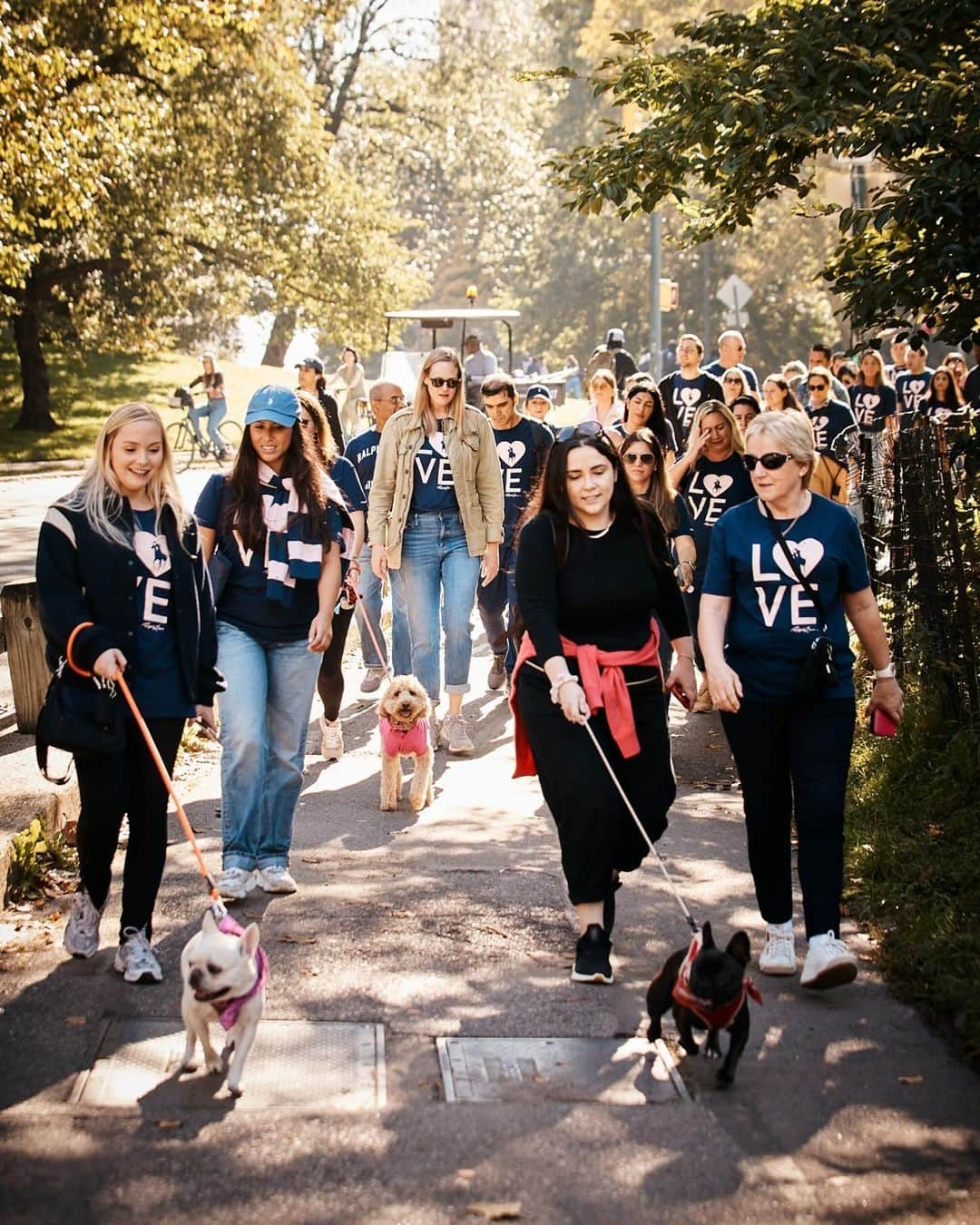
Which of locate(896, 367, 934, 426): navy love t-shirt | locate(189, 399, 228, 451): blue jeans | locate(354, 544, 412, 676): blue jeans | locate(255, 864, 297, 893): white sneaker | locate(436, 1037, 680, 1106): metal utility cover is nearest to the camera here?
locate(436, 1037, 680, 1106): metal utility cover

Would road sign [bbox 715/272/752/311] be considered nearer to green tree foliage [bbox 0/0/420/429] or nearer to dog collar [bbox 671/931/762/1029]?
green tree foliage [bbox 0/0/420/429]

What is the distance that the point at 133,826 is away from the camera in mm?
5715

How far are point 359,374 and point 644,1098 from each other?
77.8 feet

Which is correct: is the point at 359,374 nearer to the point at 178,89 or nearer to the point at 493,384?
the point at 178,89

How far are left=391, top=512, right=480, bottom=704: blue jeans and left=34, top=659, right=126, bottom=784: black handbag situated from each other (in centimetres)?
405

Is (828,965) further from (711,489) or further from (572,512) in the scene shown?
(711,489)

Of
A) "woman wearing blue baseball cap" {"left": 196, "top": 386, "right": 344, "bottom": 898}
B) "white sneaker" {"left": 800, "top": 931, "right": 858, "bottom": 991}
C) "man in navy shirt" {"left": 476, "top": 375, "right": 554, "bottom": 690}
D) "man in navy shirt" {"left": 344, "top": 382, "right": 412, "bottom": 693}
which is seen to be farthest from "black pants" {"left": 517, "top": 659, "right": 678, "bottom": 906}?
"man in navy shirt" {"left": 476, "top": 375, "right": 554, "bottom": 690}

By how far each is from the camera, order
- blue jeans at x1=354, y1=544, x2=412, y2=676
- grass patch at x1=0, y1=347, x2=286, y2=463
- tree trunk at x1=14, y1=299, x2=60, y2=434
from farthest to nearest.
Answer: tree trunk at x1=14, y1=299, x2=60, y2=434, grass patch at x1=0, y1=347, x2=286, y2=463, blue jeans at x1=354, y1=544, x2=412, y2=676

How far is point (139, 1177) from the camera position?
4.07 m

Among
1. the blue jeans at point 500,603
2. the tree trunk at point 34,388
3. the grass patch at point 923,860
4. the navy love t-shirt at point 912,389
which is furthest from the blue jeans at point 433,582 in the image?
the tree trunk at point 34,388

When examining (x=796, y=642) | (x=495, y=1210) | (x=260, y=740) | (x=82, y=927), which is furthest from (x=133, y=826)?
(x=796, y=642)

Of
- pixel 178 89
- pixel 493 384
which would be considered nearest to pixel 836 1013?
pixel 493 384

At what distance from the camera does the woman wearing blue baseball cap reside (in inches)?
256

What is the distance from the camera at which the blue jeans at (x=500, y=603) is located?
11711mm
